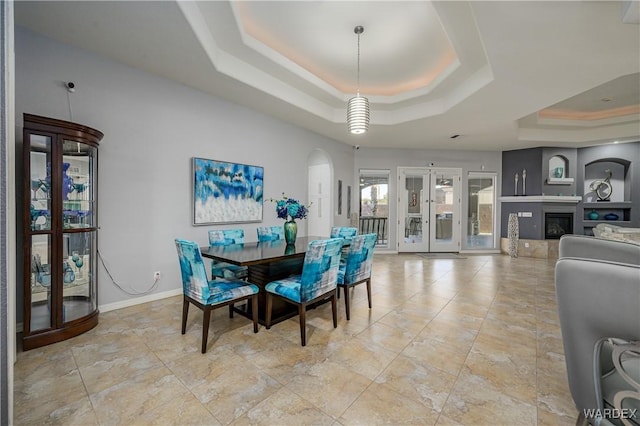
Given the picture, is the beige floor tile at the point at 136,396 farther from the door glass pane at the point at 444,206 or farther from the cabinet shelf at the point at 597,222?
the cabinet shelf at the point at 597,222

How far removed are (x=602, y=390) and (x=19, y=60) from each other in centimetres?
481

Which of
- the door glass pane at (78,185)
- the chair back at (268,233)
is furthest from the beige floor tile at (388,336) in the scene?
the door glass pane at (78,185)

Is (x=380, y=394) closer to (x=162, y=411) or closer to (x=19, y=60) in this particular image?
(x=162, y=411)

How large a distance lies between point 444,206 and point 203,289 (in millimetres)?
6946

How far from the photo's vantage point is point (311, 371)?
2.02 meters

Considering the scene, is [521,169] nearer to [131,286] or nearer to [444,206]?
[444,206]

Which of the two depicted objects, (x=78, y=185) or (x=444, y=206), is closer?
(x=78, y=185)

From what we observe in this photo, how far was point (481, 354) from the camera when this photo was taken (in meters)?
2.30

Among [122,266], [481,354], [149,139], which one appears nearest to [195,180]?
[149,139]

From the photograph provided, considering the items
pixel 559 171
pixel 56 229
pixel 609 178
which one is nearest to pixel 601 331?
pixel 56 229

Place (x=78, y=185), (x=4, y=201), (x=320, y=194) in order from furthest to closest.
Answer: (x=320, y=194)
(x=78, y=185)
(x=4, y=201)

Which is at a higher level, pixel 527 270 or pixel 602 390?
pixel 602 390

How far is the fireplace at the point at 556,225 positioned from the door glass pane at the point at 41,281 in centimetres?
937

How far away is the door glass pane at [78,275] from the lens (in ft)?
8.38
